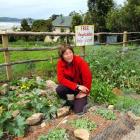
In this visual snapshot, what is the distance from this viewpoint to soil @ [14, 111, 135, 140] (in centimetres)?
443

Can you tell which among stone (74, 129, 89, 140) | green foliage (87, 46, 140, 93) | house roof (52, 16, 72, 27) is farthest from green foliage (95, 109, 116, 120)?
house roof (52, 16, 72, 27)

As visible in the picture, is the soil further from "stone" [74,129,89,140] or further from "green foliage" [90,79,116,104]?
"green foliage" [90,79,116,104]

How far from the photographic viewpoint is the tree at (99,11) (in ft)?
128

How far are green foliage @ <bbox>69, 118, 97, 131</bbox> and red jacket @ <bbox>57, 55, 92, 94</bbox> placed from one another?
2.93 feet

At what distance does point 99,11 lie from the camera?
3975cm

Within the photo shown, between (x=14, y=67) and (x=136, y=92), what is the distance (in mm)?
2452

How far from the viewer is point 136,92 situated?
7203mm

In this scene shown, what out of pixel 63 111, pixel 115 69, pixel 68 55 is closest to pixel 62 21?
pixel 115 69

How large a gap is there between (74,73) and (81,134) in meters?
1.43

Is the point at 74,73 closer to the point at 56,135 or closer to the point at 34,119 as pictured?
the point at 34,119

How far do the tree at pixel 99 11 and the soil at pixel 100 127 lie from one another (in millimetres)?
34402

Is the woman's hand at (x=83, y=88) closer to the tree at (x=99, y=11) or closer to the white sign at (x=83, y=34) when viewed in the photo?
the white sign at (x=83, y=34)

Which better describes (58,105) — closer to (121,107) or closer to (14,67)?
(121,107)

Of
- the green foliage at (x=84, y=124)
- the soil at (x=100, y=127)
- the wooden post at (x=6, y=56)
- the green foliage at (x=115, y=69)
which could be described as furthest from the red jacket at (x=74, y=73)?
the wooden post at (x=6, y=56)
